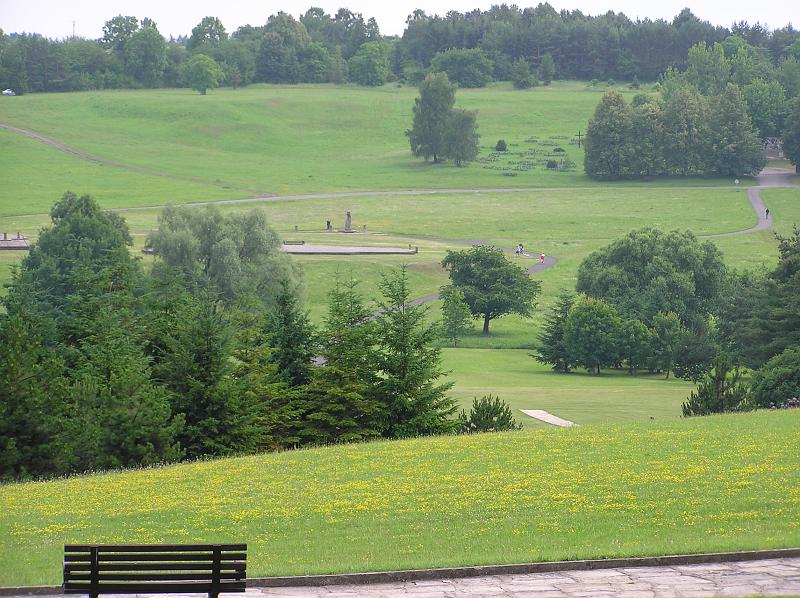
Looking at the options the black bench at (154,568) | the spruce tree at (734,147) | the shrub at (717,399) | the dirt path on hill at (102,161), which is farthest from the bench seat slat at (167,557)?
the spruce tree at (734,147)

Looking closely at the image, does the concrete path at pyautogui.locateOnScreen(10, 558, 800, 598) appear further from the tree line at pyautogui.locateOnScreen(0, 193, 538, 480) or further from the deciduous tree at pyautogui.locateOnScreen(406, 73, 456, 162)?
the deciduous tree at pyautogui.locateOnScreen(406, 73, 456, 162)

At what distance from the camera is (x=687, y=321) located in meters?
75.1

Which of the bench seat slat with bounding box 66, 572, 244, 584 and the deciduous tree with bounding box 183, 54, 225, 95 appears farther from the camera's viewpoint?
the deciduous tree with bounding box 183, 54, 225, 95

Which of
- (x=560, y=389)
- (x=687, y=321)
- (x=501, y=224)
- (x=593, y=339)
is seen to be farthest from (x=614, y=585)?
(x=501, y=224)

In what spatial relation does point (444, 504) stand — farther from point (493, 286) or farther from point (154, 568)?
point (493, 286)

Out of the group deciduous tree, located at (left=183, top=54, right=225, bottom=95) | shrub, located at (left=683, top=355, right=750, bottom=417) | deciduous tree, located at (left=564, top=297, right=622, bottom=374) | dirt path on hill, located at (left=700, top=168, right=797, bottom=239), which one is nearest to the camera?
shrub, located at (left=683, top=355, right=750, bottom=417)

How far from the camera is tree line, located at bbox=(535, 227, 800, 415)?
4331 cm

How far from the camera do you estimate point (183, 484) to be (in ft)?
85.0

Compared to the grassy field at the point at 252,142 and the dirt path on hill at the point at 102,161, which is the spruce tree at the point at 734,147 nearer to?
the grassy field at the point at 252,142

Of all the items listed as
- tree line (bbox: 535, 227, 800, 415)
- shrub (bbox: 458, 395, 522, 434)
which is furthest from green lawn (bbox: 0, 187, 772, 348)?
shrub (bbox: 458, 395, 522, 434)

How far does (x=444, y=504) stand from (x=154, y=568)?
27.1 ft

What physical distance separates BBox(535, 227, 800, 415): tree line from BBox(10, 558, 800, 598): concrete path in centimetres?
2185

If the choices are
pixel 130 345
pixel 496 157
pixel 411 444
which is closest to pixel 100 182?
pixel 496 157

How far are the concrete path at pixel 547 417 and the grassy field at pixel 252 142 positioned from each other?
83.3m
